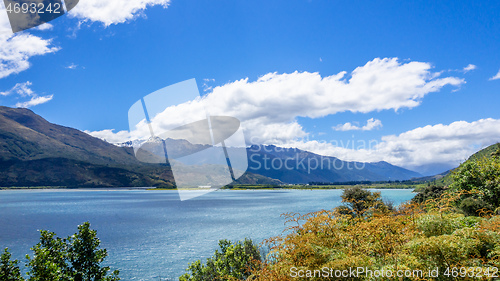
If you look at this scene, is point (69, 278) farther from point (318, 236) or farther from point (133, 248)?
point (133, 248)

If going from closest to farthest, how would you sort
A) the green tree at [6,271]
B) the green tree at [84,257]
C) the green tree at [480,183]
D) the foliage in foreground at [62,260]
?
the green tree at [6,271]
the foliage in foreground at [62,260]
the green tree at [84,257]
the green tree at [480,183]

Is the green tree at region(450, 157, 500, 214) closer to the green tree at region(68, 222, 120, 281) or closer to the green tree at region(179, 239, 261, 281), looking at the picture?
the green tree at region(179, 239, 261, 281)

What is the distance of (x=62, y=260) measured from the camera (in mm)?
9180

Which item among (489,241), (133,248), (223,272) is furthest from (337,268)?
(133,248)

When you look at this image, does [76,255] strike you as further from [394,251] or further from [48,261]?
[394,251]

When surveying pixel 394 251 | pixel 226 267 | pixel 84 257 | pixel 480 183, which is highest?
pixel 394 251

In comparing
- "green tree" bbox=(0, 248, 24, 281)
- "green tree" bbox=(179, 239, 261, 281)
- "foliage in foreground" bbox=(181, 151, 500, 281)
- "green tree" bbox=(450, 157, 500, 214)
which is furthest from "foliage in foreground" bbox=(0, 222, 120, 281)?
"green tree" bbox=(450, 157, 500, 214)

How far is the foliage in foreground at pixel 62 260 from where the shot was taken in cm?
782

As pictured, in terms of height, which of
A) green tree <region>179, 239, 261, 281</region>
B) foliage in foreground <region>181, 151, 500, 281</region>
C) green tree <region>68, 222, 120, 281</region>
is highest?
foliage in foreground <region>181, 151, 500, 281</region>

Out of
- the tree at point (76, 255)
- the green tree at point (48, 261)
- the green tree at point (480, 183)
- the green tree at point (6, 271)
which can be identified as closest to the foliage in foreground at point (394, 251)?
the green tree at point (48, 261)

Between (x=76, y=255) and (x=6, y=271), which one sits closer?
(x=6, y=271)

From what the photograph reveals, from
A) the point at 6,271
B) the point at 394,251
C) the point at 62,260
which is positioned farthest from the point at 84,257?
the point at 394,251

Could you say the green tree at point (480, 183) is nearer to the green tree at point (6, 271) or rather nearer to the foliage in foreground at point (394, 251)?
the foliage in foreground at point (394, 251)

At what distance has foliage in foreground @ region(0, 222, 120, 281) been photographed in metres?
7.82
